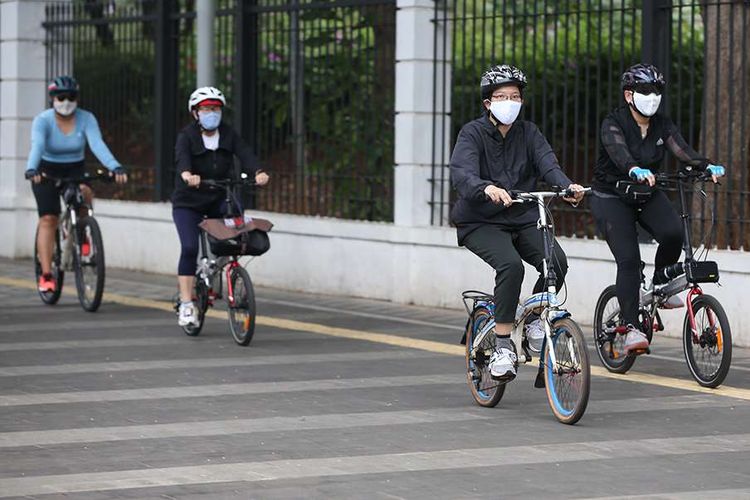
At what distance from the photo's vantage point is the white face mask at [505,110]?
9.26 m

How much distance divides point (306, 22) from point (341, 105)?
855mm

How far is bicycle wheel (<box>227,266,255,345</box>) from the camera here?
1193 centimetres

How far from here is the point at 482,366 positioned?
30.9 ft

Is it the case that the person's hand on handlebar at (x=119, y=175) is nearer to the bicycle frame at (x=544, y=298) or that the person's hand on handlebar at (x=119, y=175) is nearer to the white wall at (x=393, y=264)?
the white wall at (x=393, y=264)

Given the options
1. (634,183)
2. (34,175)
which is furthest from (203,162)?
(634,183)

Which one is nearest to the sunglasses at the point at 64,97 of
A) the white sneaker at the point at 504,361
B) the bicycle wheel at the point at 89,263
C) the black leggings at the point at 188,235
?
the bicycle wheel at the point at 89,263

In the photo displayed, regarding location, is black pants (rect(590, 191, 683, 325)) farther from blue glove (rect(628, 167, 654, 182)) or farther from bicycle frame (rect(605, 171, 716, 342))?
blue glove (rect(628, 167, 654, 182))

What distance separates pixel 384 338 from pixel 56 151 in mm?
3566

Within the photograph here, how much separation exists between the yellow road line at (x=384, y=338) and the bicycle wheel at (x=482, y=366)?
4.30ft

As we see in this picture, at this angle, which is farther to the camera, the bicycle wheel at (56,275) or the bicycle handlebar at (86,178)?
the bicycle wheel at (56,275)

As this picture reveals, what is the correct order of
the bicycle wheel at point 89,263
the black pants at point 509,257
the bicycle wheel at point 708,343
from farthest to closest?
the bicycle wheel at point 89,263 → the bicycle wheel at point 708,343 → the black pants at point 509,257

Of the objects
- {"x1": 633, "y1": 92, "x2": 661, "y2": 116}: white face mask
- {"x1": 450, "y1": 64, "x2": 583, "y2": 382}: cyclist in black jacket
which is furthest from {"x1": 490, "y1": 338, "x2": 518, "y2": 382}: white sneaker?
{"x1": 633, "y1": 92, "x2": 661, "y2": 116}: white face mask

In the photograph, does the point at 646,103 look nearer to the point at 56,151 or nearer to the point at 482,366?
the point at 482,366

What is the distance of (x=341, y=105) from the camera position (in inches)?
643
